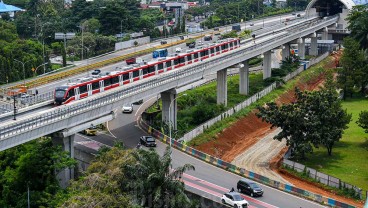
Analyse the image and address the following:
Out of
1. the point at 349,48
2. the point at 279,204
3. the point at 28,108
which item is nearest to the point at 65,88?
the point at 28,108

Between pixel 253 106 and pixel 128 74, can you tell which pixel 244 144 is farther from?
pixel 128 74

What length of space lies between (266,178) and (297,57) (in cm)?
7687

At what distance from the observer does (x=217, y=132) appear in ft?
278

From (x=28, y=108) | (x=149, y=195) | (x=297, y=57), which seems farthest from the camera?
(x=297, y=57)

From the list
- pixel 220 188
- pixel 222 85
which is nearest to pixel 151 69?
pixel 222 85

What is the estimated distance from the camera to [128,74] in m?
83.1

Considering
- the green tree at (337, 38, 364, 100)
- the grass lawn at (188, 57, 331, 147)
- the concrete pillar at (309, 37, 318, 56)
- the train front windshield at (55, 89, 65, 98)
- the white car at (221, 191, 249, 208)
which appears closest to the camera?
the white car at (221, 191, 249, 208)

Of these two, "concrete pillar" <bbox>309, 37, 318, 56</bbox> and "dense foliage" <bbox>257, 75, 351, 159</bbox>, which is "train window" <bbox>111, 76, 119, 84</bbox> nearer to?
"dense foliage" <bbox>257, 75, 351, 159</bbox>

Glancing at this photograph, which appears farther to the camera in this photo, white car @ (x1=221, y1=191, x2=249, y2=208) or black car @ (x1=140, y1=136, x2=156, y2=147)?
black car @ (x1=140, y1=136, x2=156, y2=147)

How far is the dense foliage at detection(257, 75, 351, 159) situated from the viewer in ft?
235

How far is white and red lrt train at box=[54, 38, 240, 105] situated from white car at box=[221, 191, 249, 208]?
885 inches

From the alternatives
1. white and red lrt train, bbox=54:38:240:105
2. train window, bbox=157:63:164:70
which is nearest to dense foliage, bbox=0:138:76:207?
white and red lrt train, bbox=54:38:240:105

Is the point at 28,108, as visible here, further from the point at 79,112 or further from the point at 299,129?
the point at 299,129

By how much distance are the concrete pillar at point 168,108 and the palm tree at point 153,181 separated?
2807 cm
